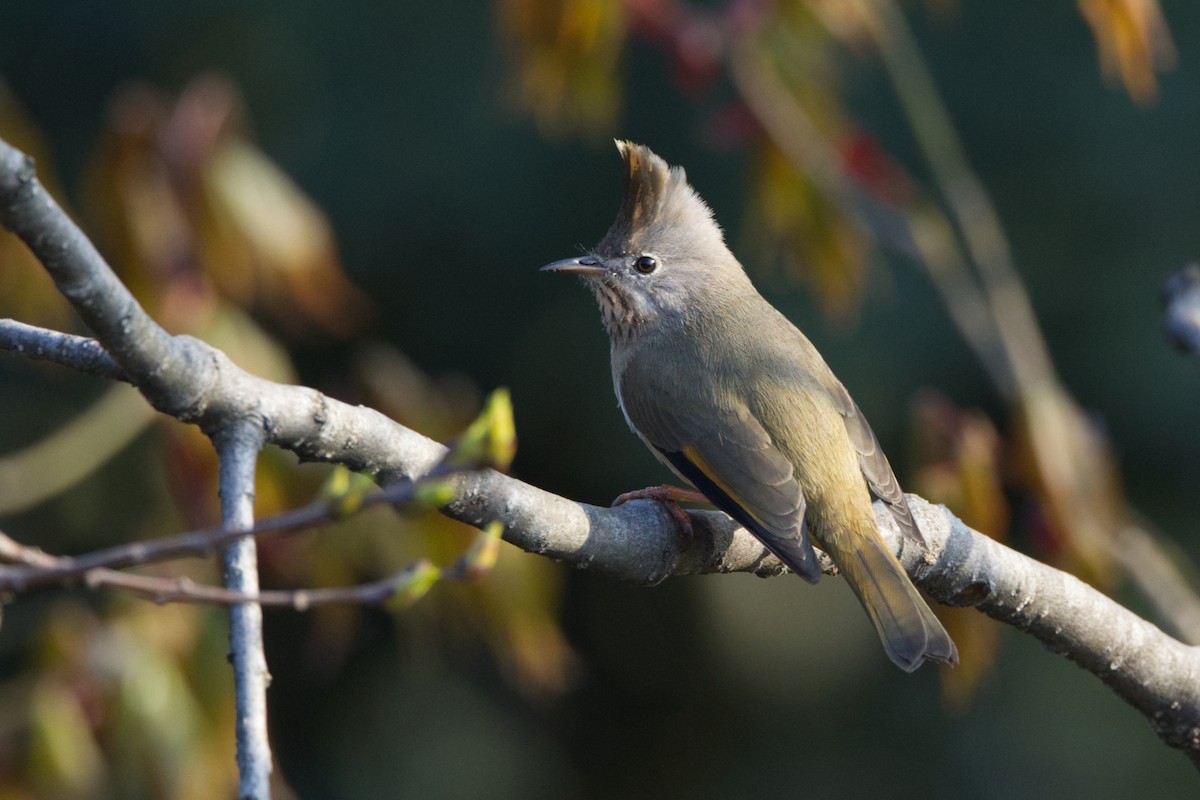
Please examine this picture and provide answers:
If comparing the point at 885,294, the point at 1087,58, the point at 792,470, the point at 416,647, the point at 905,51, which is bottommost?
the point at 792,470

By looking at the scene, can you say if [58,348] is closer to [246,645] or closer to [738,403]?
[246,645]

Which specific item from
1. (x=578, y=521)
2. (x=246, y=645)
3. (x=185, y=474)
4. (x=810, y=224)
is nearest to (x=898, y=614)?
(x=578, y=521)

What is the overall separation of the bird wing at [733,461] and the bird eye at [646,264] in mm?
A: 503

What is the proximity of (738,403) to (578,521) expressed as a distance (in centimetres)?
118

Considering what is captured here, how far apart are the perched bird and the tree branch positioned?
9 cm

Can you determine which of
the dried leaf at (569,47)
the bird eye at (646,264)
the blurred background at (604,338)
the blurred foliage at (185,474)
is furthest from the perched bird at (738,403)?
the blurred background at (604,338)

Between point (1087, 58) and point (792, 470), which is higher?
point (1087, 58)

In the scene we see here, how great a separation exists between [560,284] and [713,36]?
7.21 feet

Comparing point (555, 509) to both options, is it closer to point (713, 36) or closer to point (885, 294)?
point (713, 36)

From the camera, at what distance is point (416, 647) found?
17.9ft

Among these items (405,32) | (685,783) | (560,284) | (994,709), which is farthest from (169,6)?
(994,709)

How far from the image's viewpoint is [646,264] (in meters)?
3.97

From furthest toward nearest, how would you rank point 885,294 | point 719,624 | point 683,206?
point 719,624 → point 885,294 → point 683,206

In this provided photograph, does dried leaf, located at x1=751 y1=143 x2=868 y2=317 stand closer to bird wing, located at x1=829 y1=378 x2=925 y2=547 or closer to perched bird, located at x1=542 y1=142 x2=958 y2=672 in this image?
perched bird, located at x1=542 y1=142 x2=958 y2=672
